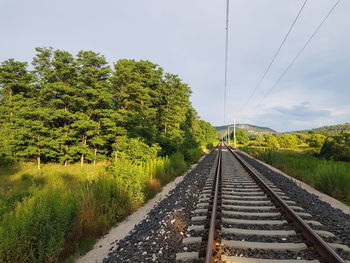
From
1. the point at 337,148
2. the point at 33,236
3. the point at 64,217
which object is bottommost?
the point at 33,236

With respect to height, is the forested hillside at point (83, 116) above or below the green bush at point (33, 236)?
above

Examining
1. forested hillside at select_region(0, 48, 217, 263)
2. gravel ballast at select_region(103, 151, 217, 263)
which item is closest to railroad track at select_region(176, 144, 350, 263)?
gravel ballast at select_region(103, 151, 217, 263)

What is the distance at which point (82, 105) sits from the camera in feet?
64.7

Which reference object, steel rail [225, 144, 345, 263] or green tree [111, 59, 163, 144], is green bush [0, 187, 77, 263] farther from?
green tree [111, 59, 163, 144]

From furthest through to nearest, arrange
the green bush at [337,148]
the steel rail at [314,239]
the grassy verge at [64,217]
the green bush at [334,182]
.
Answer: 1. the green bush at [337,148]
2. the green bush at [334,182]
3. the grassy verge at [64,217]
4. the steel rail at [314,239]

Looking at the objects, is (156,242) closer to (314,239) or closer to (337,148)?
(314,239)

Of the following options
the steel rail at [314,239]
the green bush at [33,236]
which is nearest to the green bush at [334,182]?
the steel rail at [314,239]

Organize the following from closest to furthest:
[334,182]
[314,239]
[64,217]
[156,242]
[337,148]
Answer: [314,239] < [156,242] < [64,217] < [334,182] < [337,148]

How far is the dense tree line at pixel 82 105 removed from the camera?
1791 centimetres

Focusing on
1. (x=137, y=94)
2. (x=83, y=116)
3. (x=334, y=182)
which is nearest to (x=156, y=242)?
(x=334, y=182)

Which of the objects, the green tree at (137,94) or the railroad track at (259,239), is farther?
the green tree at (137,94)

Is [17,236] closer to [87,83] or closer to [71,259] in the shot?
[71,259]

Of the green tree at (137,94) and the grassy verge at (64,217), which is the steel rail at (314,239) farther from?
the green tree at (137,94)

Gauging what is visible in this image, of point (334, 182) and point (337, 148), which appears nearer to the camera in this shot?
point (334, 182)
